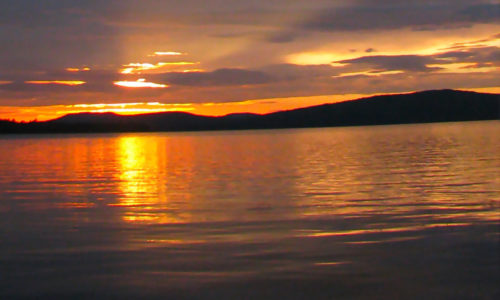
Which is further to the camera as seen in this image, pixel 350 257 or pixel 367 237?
pixel 367 237

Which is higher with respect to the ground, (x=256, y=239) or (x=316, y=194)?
(x=256, y=239)

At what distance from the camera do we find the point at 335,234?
1144 centimetres

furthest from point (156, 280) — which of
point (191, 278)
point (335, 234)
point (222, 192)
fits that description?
point (222, 192)

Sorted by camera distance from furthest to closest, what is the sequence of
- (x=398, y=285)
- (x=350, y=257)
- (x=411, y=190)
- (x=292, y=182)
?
(x=292, y=182), (x=411, y=190), (x=350, y=257), (x=398, y=285)

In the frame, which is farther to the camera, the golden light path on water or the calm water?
the golden light path on water

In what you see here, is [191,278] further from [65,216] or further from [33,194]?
[33,194]

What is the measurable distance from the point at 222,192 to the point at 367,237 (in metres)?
8.15

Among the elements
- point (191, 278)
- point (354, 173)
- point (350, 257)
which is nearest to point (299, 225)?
point (350, 257)

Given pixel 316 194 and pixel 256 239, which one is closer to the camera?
pixel 256 239

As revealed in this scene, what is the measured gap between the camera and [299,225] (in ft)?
41.1

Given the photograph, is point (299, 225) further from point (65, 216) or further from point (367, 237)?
point (65, 216)

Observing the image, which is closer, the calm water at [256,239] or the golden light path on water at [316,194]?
the calm water at [256,239]

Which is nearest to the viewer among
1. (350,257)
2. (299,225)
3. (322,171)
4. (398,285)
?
(398,285)

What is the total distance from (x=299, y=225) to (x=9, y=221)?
5.75 m
